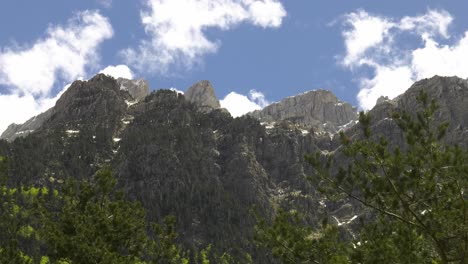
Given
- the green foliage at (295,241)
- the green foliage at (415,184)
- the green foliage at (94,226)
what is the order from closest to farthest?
the green foliage at (415,184) < the green foliage at (295,241) < the green foliage at (94,226)

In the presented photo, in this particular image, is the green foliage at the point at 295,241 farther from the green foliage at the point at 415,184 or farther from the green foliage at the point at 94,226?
the green foliage at the point at 94,226

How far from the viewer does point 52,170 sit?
19325 centimetres

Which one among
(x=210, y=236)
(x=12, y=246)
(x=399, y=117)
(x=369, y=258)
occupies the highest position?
(x=210, y=236)

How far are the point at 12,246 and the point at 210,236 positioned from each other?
145 metres

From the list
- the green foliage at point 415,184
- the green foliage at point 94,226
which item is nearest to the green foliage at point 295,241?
the green foliage at point 415,184

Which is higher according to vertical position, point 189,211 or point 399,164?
point 189,211

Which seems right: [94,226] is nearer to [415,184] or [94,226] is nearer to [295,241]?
[295,241]

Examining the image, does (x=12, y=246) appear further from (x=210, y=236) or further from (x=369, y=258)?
(x=210, y=236)

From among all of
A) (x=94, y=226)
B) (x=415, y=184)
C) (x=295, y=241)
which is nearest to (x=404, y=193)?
(x=415, y=184)

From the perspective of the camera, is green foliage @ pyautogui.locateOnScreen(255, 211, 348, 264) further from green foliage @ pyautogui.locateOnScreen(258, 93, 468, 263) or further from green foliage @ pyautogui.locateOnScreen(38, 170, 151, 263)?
green foliage @ pyautogui.locateOnScreen(38, 170, 151, 263)

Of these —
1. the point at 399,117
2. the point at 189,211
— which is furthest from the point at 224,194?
the point at 399,117

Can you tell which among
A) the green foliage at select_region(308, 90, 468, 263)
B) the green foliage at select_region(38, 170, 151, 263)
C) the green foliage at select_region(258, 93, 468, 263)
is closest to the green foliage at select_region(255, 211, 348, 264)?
the green foliage at select_region(258, 93, 468, 263)

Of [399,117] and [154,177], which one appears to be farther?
[154,177]

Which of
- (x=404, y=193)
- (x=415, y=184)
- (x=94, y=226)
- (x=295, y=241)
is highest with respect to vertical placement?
(x=94, y=226)
